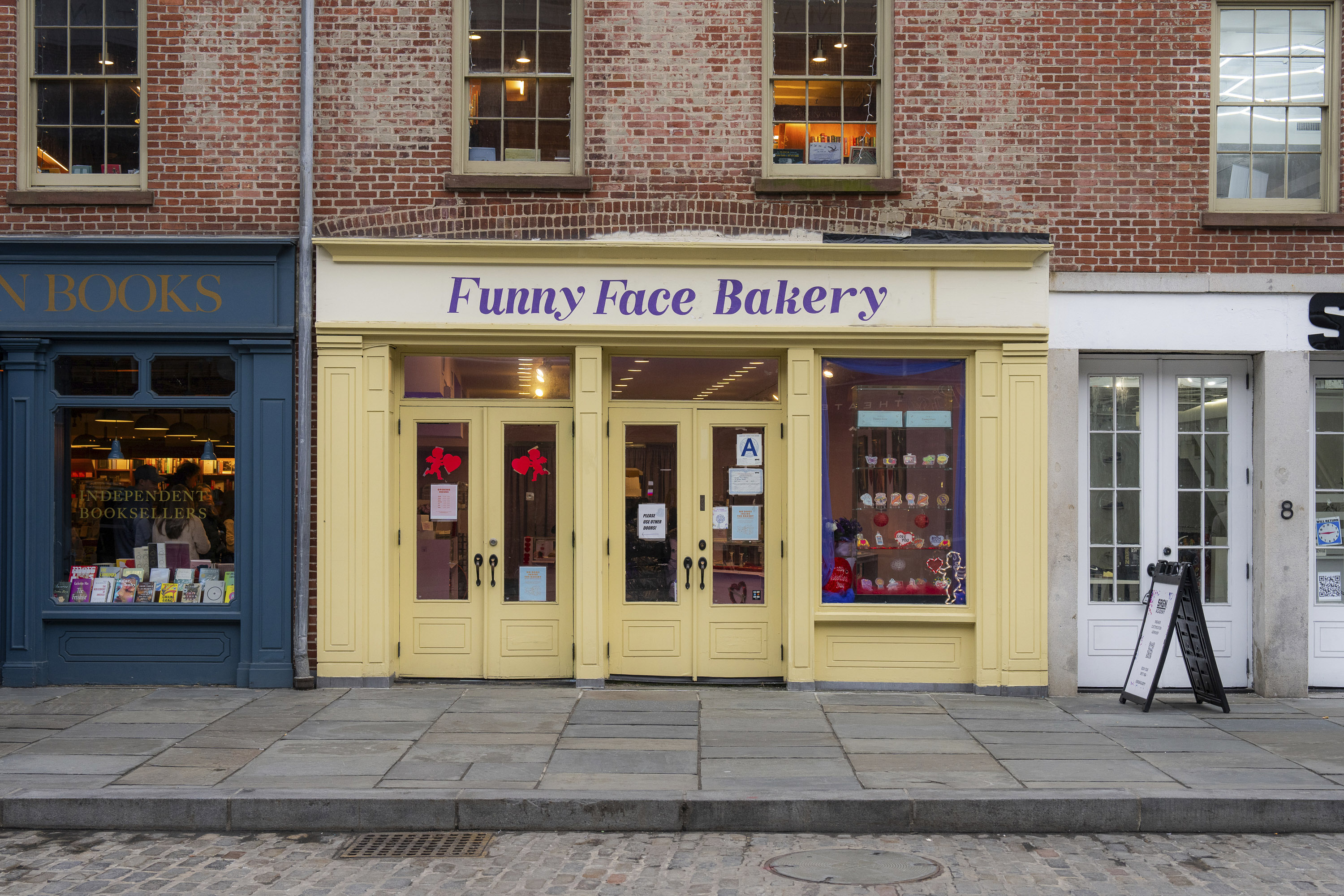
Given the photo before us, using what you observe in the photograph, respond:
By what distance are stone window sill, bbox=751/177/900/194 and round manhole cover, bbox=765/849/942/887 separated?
5708 mm

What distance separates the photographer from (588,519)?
9.88 metres

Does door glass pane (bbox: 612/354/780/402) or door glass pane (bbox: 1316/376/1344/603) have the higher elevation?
door glass pane (bbox: 612/354/780/402)

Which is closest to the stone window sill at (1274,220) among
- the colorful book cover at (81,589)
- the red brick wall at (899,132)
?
the red brick wall at (899,132)

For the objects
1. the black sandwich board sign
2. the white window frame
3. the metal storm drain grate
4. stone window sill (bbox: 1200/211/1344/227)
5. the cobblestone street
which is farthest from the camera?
the white window frame

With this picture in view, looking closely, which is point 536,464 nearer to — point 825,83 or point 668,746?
point 668,746

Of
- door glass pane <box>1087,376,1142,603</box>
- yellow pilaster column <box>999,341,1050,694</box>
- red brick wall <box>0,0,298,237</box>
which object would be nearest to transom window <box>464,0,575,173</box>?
→ red brick wall <box>0,0,298,237</box>

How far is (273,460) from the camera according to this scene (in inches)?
387

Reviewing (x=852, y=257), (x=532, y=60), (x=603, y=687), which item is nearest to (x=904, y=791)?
(x=603, y=687)

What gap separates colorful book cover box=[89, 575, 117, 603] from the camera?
10008mm

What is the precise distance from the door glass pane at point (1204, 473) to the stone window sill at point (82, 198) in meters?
9.09

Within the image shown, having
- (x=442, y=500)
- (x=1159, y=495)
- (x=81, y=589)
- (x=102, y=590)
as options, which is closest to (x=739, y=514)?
(x=442, y=500)

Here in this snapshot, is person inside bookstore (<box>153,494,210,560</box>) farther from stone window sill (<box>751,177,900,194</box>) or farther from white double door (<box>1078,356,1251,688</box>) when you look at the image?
white double door (<box>1078,356,1251,688</box>)

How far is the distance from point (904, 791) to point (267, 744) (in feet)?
13.9

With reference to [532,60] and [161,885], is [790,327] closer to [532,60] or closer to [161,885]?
[532,60]
